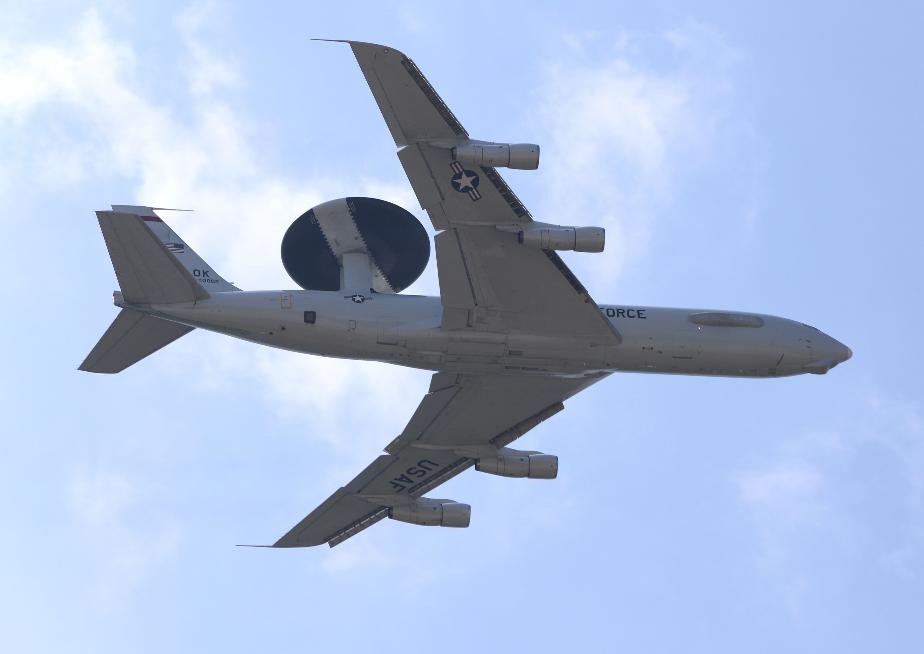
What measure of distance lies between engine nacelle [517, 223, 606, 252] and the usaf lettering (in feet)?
41.7

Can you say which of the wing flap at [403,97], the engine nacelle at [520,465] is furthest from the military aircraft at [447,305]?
the engine nacelle at [520,465]

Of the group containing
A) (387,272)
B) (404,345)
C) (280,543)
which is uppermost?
(387,272)

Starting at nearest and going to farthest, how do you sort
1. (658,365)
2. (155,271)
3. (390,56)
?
(390,56) < (155,271) < (658,365)

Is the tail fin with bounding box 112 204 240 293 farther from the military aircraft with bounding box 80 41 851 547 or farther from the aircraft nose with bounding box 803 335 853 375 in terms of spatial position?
the aircraft nose with bounding box 803 335 853 375

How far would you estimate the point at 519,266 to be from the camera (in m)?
44.9

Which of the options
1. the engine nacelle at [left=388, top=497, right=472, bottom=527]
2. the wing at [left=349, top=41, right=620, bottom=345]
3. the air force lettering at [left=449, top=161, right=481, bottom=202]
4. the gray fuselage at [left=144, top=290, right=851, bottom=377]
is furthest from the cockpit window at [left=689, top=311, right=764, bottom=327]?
the engine nacelle at [left=388, top=497, right=472, bottom=527]

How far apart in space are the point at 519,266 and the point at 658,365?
635 cm

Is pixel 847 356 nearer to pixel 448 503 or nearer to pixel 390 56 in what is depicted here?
pixel 448 503

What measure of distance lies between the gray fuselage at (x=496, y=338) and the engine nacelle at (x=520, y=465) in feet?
19.3

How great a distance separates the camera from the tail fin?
51.0m

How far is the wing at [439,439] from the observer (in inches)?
1975

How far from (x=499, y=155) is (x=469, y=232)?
126 inches

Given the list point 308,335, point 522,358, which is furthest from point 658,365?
point 308,335

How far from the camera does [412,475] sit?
53906 millimetres
